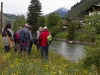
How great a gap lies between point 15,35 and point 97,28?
225 inches

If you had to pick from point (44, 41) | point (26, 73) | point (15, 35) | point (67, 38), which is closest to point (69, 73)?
point (26, 73)

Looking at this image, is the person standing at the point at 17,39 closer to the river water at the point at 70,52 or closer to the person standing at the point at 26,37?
the person standing at the point at 26,37

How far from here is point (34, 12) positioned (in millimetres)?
96812

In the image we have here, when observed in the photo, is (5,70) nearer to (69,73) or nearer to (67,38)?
(69,73)

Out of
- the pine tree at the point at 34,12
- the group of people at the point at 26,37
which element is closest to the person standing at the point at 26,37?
the group of people at the point at 26,37

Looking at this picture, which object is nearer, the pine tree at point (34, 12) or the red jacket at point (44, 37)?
the red jacket at point (44, 37)

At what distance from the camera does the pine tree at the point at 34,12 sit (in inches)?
3743

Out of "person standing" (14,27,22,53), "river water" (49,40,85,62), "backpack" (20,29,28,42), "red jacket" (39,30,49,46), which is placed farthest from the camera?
"river water" (49,40,85,62)

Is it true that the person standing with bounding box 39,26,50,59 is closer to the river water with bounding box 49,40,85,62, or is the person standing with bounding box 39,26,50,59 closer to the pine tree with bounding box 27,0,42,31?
the river water with bounding box 49,40,85,62

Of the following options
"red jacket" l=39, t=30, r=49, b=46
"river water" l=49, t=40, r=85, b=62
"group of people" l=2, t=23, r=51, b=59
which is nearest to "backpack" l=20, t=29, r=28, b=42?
"group of people" l=2, t=23, r=51, b=59

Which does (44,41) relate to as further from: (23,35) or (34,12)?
(34,12)

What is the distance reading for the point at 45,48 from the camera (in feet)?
41.9

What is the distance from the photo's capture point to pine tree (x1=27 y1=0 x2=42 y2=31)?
95062 millimetres

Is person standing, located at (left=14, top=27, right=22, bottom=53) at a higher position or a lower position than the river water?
higher
